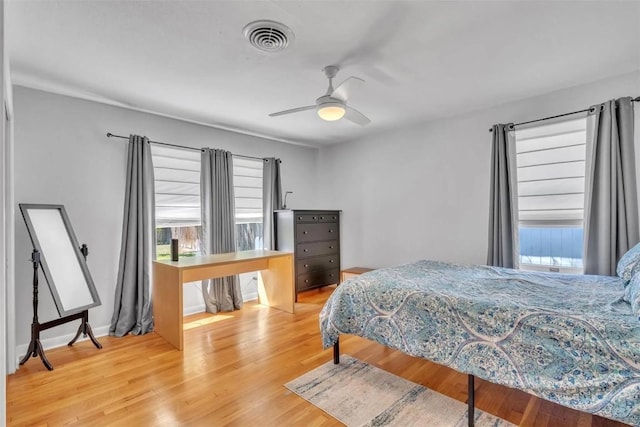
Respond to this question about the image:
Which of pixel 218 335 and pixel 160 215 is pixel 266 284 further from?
pixel 160 215

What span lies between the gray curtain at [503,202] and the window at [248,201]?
314 cm

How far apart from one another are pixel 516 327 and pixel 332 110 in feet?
6.40

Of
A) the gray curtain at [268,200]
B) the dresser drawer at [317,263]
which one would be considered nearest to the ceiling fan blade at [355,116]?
the gray curtain at [268,200]

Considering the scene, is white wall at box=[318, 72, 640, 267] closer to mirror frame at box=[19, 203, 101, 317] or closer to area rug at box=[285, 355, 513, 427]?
area rug at box=[285, 355, 513, 427]

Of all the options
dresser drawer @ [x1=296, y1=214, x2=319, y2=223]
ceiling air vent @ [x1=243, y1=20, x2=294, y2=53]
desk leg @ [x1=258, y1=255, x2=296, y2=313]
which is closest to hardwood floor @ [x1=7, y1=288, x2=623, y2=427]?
desk leg @ [x1=258, y1=255, x2=296, y2=313]

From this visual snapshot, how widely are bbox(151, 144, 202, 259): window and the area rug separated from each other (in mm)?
2523

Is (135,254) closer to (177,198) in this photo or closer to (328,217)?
(177,198)

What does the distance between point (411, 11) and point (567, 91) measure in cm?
227

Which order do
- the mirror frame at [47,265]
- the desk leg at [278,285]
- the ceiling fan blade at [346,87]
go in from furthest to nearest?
the desk leg at [278,285] < the mirror frame at [47,265] < the ceiling fan blade at [346,87]

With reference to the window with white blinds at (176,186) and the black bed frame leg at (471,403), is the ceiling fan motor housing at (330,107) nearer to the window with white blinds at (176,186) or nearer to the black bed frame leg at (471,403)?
the black bed frame leg at (471,403)

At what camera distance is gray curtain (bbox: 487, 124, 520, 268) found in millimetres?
3363

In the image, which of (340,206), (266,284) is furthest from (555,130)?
(266,284)

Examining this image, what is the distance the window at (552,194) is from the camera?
3109 millimetres

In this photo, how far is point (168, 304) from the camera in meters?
3.11
